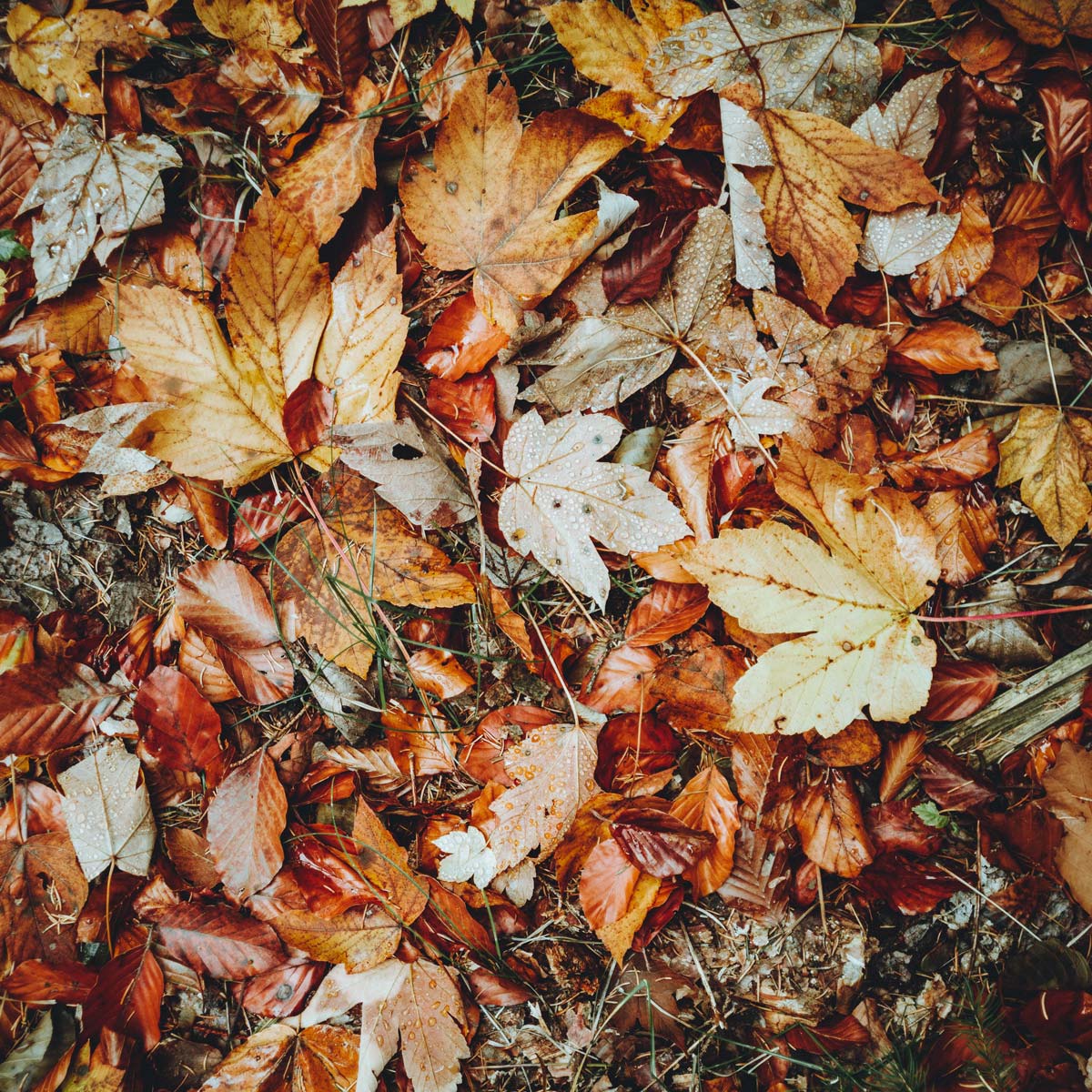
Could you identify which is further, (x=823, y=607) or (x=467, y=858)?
(x=467, y=858)

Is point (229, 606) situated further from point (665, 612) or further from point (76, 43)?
point (76, 43)

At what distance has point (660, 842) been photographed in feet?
5.08

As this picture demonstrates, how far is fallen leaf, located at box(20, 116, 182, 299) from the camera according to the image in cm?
166

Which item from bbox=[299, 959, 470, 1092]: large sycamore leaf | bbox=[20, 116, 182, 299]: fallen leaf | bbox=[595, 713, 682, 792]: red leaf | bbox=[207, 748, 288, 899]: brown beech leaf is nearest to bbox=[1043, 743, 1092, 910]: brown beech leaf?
bbox=[595, 713, 682, 792]: red leaf

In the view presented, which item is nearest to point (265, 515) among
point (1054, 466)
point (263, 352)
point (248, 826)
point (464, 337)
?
point (263, 352)

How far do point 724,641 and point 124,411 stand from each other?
5.38 ft

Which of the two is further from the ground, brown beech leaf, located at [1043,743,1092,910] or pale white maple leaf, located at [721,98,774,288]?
pale white maple leaf, located at [721,98,774,288]

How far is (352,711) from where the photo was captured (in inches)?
66.9

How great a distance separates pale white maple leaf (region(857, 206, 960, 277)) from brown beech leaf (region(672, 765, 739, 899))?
4.32 ft

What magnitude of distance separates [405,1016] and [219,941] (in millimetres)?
509

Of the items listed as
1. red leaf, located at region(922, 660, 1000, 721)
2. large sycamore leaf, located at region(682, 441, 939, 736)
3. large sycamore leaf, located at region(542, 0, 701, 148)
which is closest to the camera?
large sycamore leaf, located at region(682, 441, 939, 736)

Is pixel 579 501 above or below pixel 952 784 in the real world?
above

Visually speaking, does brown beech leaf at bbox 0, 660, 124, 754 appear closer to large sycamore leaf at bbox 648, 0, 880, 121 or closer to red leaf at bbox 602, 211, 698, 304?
red leaf at bbox 602, 211, 698, 304

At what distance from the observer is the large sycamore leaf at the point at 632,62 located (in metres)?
1.50
